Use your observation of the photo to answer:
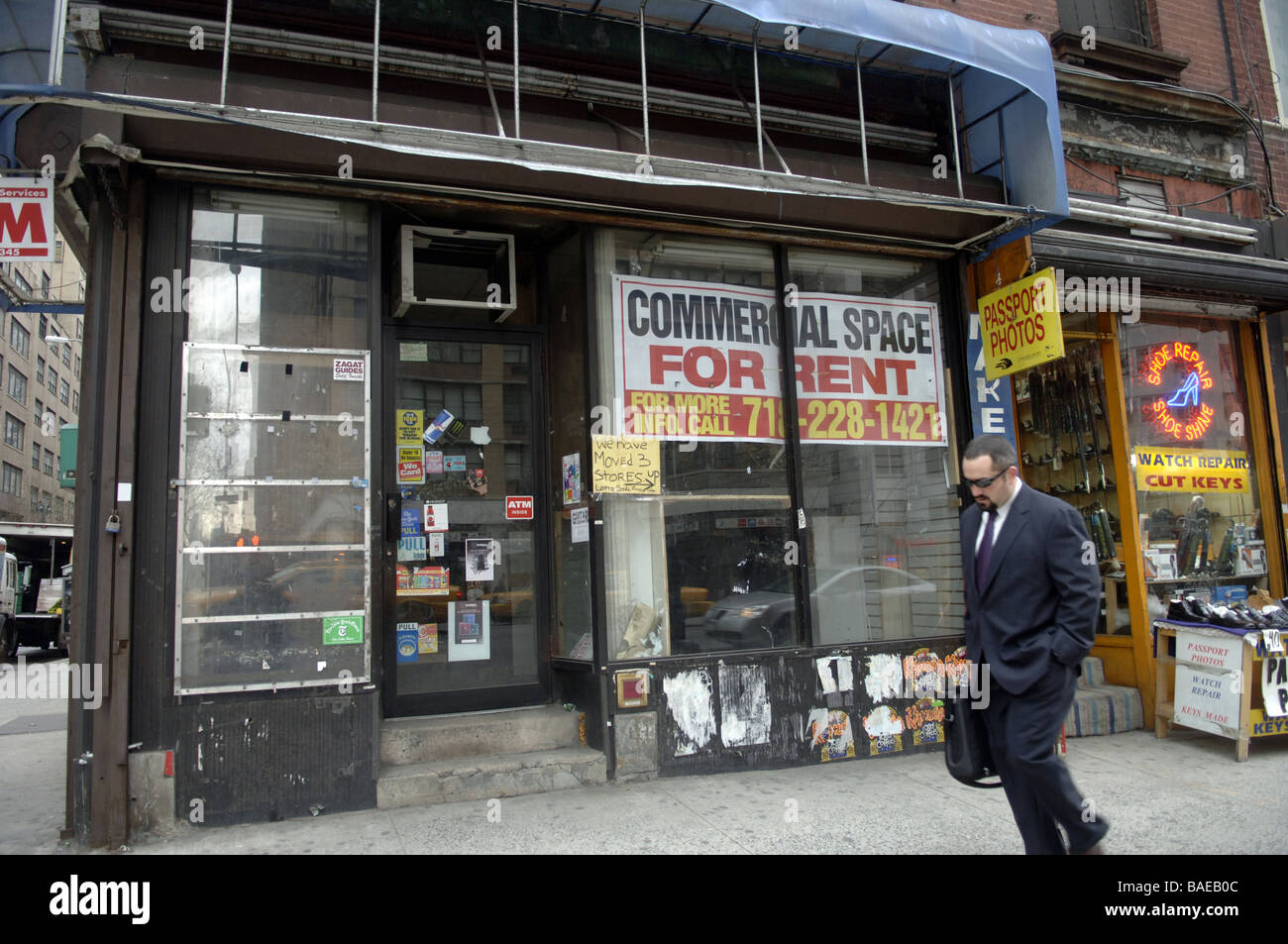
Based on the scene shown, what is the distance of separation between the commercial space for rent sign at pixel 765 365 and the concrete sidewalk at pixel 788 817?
2558 millimetres

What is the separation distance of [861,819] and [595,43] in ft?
18.5

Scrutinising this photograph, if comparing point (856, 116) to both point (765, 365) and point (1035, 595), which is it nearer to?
point (765, 365)

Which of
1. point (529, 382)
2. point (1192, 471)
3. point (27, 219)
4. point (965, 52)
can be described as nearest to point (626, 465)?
point (529, 382)

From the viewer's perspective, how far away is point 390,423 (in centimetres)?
630

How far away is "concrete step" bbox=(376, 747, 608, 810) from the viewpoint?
17.5 ft

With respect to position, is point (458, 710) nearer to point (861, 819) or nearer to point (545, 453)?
point (545, 453)

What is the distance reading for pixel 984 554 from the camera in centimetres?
396

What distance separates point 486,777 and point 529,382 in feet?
9.79

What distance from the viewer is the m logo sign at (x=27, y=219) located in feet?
16.0

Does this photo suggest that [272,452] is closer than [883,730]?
Yes

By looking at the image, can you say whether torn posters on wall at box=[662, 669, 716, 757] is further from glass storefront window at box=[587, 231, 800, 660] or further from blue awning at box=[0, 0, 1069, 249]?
blue awning at box=[0, 0, 1069, 249]

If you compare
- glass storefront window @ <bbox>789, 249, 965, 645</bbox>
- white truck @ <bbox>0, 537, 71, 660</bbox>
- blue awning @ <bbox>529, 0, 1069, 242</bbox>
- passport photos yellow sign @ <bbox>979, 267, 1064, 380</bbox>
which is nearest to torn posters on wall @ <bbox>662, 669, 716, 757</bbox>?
glass storefront window @ <bbox>789, 249, 965, 645</bbox>

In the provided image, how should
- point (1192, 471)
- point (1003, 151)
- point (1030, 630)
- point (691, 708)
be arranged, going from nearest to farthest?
point (1030, 630) → point (691, 708) → point (1003, 151) → point (1192, 471)

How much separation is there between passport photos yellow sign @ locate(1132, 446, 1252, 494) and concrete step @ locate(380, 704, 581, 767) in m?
5.71
